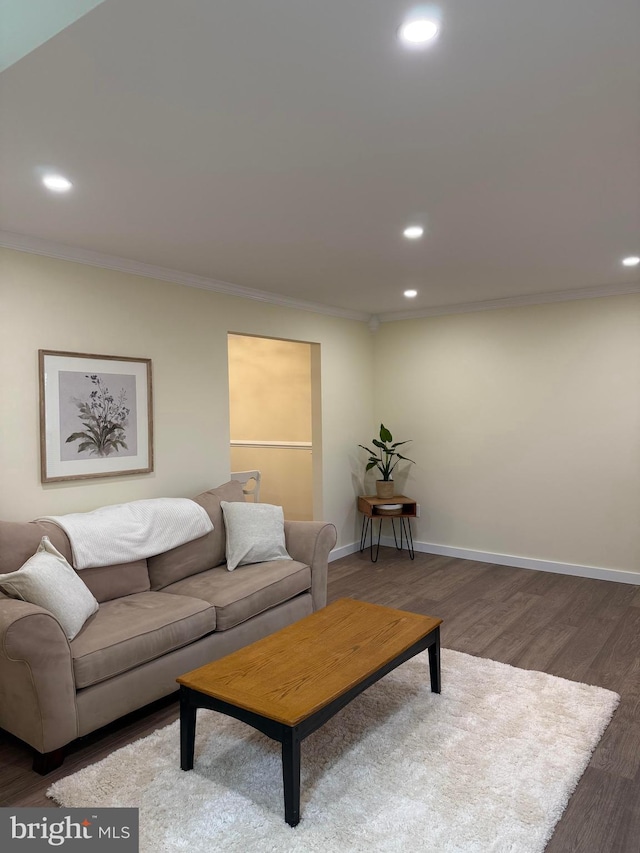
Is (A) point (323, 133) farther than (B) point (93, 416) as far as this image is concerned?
No

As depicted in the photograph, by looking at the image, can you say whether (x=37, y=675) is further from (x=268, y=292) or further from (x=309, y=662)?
(x=268, y=292)

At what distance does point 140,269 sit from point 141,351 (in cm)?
54

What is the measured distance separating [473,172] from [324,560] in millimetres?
2545

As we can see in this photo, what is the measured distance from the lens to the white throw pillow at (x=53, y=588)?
2.58m

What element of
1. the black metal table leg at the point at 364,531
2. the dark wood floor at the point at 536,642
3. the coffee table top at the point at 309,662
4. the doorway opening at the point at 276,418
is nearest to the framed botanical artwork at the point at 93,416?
the dark wood floor at the point at 536,642

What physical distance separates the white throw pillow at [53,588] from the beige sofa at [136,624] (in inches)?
2.5

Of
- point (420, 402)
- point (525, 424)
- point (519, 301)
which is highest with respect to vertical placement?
point (519, 301)

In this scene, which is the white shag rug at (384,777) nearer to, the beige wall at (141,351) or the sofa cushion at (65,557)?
the sofa cushion at (65,557)

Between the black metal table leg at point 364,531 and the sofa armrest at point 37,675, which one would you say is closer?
the sofa armrest at point 37,675

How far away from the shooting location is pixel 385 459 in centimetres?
617

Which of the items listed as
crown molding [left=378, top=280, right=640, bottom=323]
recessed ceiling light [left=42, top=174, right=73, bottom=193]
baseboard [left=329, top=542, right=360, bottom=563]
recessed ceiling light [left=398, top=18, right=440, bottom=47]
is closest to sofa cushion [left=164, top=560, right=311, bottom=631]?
baseboard [left=329, top=542, right=360, bottom=563]

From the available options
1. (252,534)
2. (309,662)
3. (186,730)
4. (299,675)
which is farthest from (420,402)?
(186,730)

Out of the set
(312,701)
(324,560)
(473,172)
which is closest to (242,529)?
(324,560)

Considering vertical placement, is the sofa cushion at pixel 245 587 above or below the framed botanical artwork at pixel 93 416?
below
